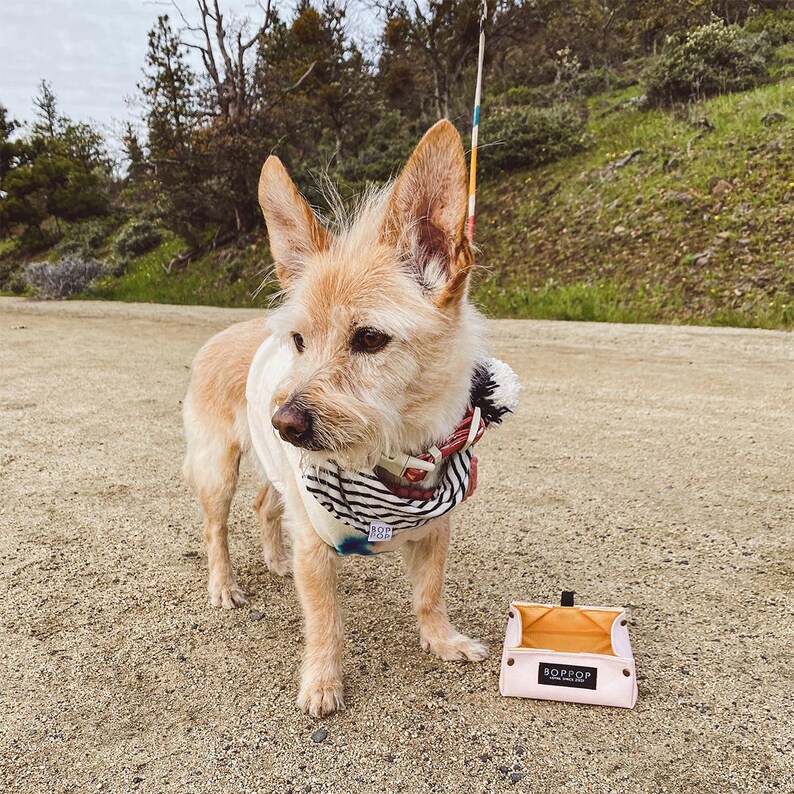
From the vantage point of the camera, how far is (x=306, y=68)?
2094 cm

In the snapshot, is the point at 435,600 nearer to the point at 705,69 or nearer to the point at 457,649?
the point at 457,649

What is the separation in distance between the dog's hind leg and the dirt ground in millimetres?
122

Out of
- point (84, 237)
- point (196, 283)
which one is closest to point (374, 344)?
point (196, 283)

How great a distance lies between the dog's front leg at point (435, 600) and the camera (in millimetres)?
2627

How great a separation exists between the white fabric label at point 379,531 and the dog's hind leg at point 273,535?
1.27 m

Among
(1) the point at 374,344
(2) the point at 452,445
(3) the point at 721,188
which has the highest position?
(3) the point at 721,188

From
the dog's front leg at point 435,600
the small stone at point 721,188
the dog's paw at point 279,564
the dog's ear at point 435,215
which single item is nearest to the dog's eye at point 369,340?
the dog's ear at point 435,215

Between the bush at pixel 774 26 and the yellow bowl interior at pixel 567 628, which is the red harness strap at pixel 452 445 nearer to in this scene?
the yellow bowl interior at pixel 567 628

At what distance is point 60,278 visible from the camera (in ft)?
56.1

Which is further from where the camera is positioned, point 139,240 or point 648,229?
point 139,240

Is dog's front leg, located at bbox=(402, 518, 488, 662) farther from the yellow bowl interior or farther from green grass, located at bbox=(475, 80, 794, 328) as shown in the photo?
green grass, located at bbox=(475, 80, 794, 328)

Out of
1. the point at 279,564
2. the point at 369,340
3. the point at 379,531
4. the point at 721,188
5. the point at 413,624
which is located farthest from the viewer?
the point at 721,188

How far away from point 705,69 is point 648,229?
6.99 meters

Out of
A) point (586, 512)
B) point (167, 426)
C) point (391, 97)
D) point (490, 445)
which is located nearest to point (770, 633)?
point (586, 512)
